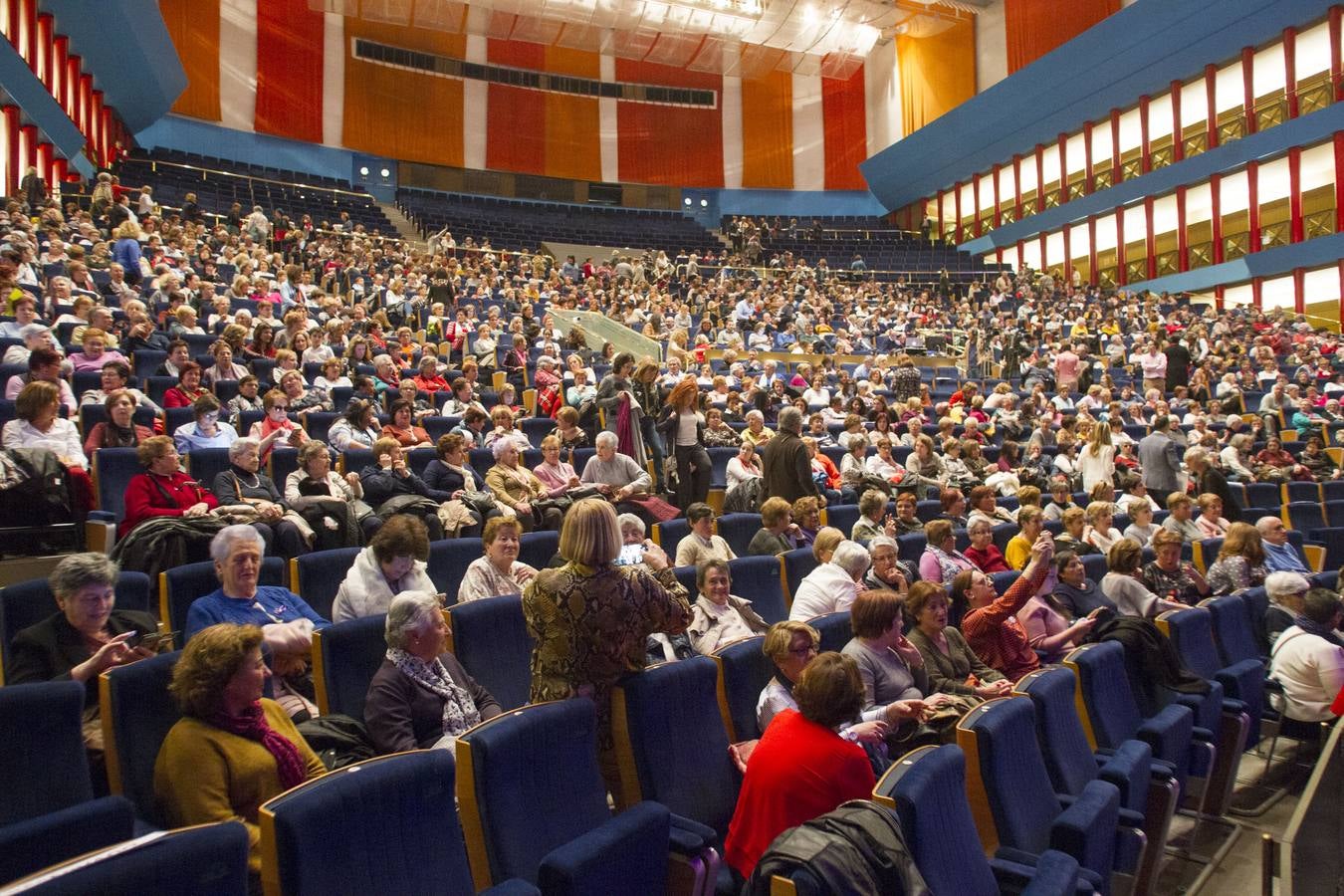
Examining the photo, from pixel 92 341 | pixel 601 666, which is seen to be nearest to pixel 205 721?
pixel 601 666

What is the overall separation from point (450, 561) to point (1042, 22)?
17.8m

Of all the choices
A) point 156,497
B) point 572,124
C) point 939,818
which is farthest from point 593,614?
point 572,124

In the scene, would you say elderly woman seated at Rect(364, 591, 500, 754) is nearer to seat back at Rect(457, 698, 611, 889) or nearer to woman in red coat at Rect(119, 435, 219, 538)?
seat back at Rect(457, 698, 611, 889)

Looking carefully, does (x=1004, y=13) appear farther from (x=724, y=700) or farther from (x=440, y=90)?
(x=724, y=700)

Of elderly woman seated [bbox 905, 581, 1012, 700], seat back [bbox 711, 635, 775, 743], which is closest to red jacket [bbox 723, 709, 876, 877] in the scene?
seat back [bbox 711, 635, 775, 743]

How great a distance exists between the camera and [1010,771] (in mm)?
2332

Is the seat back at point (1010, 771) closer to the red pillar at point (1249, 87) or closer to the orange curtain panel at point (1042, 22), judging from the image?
the red pillar at point (1249, 87)

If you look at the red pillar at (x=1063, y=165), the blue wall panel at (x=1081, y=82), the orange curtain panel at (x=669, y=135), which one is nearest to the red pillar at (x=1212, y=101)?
the blue wall panel at (x=1081, y=82)

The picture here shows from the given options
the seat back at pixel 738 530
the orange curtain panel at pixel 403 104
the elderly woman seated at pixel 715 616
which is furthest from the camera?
the orange curtain panel at pixel 403 104

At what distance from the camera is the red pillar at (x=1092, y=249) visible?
723 inches

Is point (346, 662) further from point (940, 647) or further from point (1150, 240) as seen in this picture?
point (1150, 240)

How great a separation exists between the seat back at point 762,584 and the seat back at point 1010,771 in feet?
5.08

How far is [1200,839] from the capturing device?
3295 millimetres

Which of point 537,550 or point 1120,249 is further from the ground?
point 1120,249
